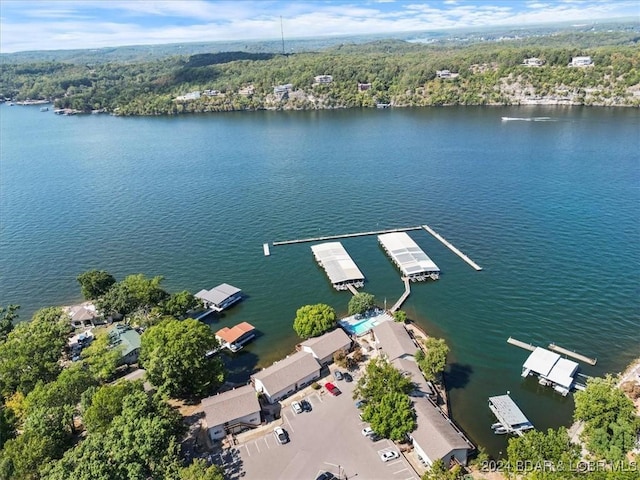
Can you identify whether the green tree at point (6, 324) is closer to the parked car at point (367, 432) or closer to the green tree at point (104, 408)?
the green tree at point (104, 408)

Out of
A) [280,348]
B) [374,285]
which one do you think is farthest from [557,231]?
[280,348]

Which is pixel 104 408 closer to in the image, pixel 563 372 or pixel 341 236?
pixel 563 372

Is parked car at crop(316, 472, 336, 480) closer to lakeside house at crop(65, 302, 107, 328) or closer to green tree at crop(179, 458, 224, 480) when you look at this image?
green tree at crop(179, 458, 224, 480)

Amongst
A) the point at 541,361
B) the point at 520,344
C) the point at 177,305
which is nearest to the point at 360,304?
the point at 520,344

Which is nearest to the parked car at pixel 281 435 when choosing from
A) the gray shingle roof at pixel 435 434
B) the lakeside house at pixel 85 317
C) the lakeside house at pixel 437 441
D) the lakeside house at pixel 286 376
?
the lakeside house at pixel 286 376

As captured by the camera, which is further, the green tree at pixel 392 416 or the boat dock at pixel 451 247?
the boat dock at pixel 451 247

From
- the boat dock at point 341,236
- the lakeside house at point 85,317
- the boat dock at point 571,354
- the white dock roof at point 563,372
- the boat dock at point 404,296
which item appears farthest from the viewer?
the boat dock at point 341,236
